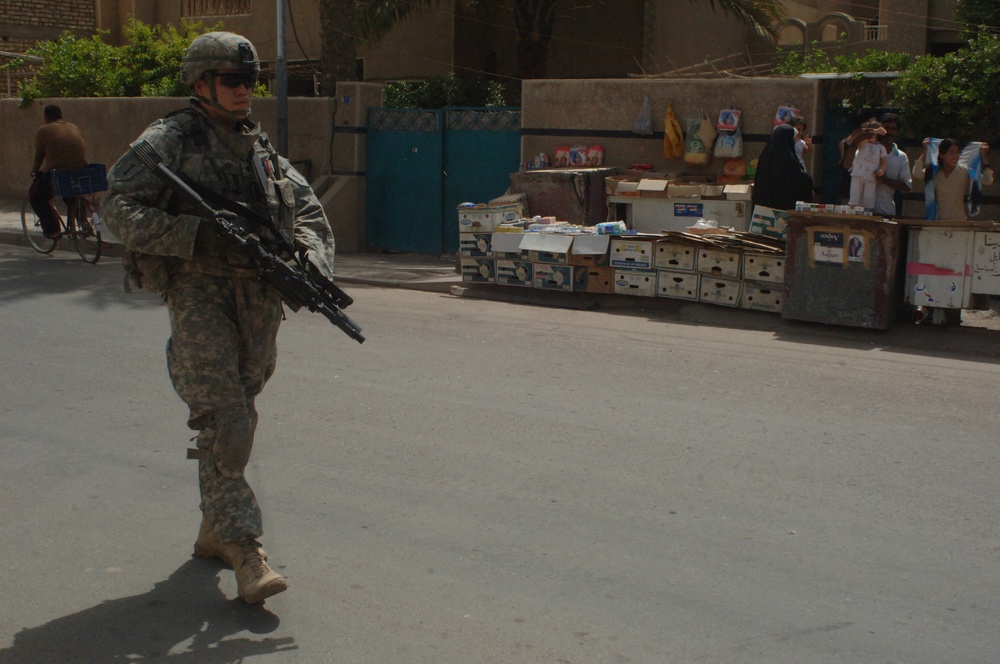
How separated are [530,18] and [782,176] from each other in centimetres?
793

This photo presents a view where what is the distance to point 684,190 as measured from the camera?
1153 centimetres

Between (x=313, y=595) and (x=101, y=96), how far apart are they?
17458mm

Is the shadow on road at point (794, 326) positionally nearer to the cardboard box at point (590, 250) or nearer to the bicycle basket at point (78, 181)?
the cardboard box at point (590, 250)

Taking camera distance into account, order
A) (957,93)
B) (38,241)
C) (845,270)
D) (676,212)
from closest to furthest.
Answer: (845,270), (957,93), (676,212), (38,241)

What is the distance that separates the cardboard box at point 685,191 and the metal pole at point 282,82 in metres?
5.19

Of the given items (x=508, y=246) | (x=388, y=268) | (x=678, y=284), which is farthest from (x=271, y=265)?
(x=388, y=268)

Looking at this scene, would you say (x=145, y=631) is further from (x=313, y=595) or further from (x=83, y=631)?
(x=313, y=595)

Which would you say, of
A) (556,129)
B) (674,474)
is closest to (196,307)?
(674,474)

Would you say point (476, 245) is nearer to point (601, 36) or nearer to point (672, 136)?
point (672, 136)

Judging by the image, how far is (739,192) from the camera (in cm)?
1123

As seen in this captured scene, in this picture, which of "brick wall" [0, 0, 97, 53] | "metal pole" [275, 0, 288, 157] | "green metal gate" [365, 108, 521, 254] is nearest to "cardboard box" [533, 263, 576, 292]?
"green metal gate" [365, 108, 521, 254]

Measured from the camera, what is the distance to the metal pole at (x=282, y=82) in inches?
546

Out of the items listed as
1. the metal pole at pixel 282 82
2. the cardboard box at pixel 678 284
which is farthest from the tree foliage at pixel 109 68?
the cardboard box at pixel 678 284

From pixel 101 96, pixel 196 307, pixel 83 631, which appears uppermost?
pixel 101 96
